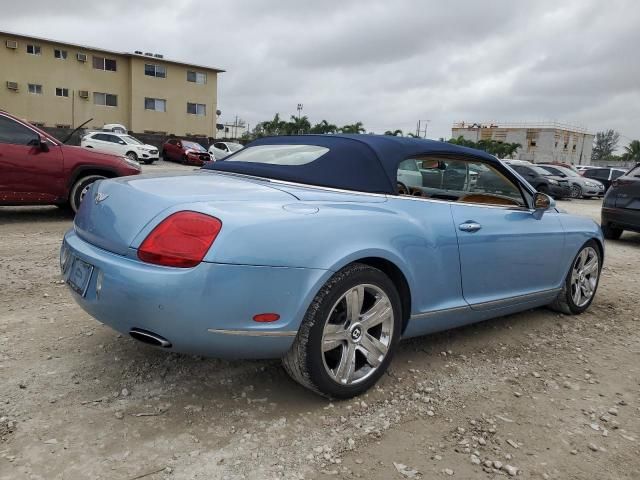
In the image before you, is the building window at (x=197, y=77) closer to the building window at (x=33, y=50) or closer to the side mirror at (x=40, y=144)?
the building window at (x=33, y=50)

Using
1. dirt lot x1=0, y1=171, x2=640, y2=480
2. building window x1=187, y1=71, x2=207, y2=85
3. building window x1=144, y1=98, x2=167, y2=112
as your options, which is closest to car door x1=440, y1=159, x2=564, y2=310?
dirt lot x1=0, y1=171, x2=640, y2=480

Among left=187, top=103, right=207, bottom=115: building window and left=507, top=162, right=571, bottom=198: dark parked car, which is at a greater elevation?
left=187, top=103, right=207, bottom=115: building window

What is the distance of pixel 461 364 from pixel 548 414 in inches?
25.9

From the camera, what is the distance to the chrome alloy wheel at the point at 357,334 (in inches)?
104

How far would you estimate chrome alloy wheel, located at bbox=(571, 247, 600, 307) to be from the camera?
4469mm

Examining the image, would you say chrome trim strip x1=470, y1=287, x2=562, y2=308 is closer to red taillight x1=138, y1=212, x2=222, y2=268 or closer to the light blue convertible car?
the light blue convertible car

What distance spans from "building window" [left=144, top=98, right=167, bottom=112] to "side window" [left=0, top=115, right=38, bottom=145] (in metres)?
34.6

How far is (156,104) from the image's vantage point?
3991cm

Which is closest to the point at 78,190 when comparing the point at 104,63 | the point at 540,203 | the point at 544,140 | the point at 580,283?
the point at 540,203

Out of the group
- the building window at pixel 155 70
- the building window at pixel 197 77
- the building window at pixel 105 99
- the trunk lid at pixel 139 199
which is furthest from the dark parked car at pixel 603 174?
the building window at pixel 105 99

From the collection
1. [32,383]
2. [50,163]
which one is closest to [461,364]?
[32,383]

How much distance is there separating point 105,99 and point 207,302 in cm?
4082

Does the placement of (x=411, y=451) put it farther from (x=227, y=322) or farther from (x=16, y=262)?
(x=16, y=262)

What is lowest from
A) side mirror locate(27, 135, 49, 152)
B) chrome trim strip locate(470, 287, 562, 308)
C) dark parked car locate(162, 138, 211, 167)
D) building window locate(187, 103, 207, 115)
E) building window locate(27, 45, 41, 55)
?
dark parked car locate(162, 138, 211, 167)
